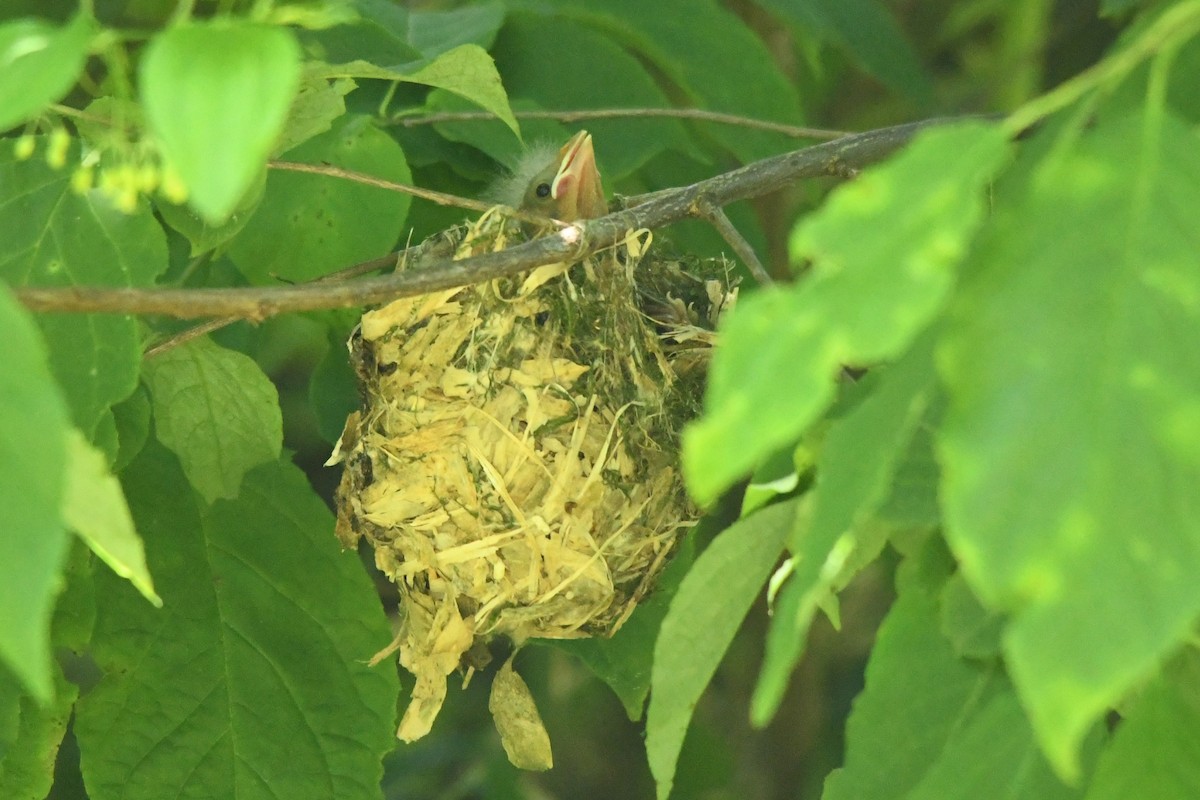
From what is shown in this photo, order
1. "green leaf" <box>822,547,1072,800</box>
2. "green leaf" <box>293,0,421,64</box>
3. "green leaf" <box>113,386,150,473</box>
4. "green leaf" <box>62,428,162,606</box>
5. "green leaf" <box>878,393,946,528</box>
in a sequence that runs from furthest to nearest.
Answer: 1. "green leaf" <box>293,0,421,64</box>
2. "green leaf" <box>113,386,150,473</box>
3. "green leaf" <box>822,547,1072,800</box>
4. "green leaf" <box>878,393,946,528</box>
5. "green leaf" <box>62,428,162,606</box>

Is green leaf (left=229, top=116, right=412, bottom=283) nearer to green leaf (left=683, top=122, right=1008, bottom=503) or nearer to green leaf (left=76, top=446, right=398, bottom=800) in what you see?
green leaf (left=76, top=446, right=398, bottom=800)

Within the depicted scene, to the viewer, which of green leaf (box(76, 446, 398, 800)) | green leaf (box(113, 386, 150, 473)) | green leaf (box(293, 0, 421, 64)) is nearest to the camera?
green leaf (box(113, 386, 150, 473))

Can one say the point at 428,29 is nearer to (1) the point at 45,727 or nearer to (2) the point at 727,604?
(1) the point at 45,727

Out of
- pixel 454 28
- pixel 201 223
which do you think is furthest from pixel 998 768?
pixel 454 28

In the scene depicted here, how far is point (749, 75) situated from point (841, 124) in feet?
7.21

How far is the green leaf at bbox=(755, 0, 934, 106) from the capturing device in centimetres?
351

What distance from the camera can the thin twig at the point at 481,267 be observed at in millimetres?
1336

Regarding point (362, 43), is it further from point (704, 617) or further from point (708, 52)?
point (704, 617)

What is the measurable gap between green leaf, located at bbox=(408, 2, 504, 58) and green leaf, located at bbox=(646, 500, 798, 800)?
1407 millimetres

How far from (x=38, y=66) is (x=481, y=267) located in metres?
0.67

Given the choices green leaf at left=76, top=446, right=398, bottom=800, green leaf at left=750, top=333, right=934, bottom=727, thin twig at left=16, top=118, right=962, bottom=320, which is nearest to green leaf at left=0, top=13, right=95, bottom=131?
thin twig at left=16, top=118, right=962, bottom=320

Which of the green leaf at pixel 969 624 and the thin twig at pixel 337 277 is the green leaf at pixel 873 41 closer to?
the thin twig at pixel 337 277

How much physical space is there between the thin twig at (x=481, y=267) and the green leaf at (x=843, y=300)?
623 millimetres

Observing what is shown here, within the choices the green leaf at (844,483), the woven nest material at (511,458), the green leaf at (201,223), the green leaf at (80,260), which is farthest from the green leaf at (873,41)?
the green leaf at (844,483)
